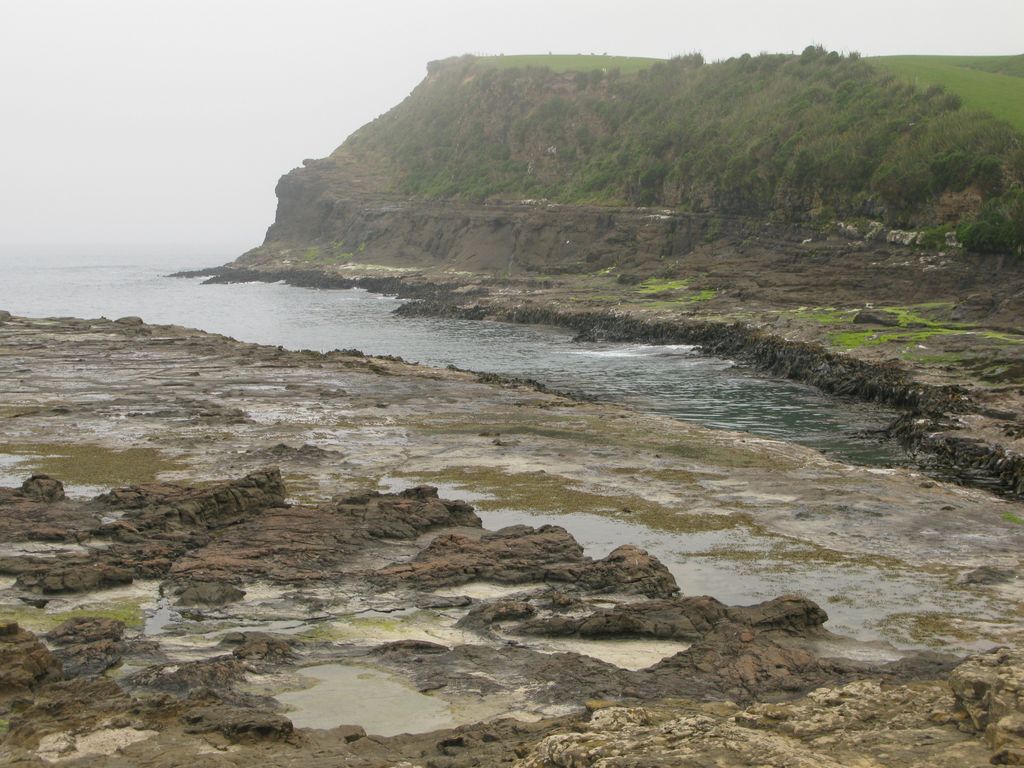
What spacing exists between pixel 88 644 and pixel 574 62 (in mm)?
115175

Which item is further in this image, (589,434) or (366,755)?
(589,434)

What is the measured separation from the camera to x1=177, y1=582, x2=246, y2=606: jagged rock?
15125 mm

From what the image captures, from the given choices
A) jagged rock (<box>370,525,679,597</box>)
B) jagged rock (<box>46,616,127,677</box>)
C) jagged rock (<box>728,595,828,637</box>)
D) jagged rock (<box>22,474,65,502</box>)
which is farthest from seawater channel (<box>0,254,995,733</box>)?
jagged rock (<box>22,474,65,502</box>)

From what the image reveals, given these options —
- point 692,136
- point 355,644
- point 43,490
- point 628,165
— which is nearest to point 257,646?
point 355,644

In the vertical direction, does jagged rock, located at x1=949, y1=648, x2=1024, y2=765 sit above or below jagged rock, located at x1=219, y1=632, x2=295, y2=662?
above

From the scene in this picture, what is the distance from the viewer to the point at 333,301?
87812mm

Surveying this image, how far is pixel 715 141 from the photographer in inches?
3337

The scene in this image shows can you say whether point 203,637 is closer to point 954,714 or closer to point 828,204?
point 954,714

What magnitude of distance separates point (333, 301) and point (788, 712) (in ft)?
262

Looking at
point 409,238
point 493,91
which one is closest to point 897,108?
point 409,238

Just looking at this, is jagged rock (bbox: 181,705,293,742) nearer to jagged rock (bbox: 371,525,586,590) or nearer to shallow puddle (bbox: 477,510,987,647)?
jagged rock (bbox: 371,525,586,590)

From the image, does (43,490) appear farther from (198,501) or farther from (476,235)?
(476,235)

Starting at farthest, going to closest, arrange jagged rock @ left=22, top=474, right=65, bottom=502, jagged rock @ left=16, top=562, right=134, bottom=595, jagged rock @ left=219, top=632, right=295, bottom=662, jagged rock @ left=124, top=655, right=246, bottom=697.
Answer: jagged rock @ left=22, top=474, right=65, bottom=502, jagged rock @ left=16, top=562, right=134, bottom=595, jagged rock @ left=219, top=632, right=295, bottom=662, jagged rock @ left=124, top=655, right=246, bottom=697

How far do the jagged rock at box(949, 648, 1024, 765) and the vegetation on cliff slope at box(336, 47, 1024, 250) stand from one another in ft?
149
